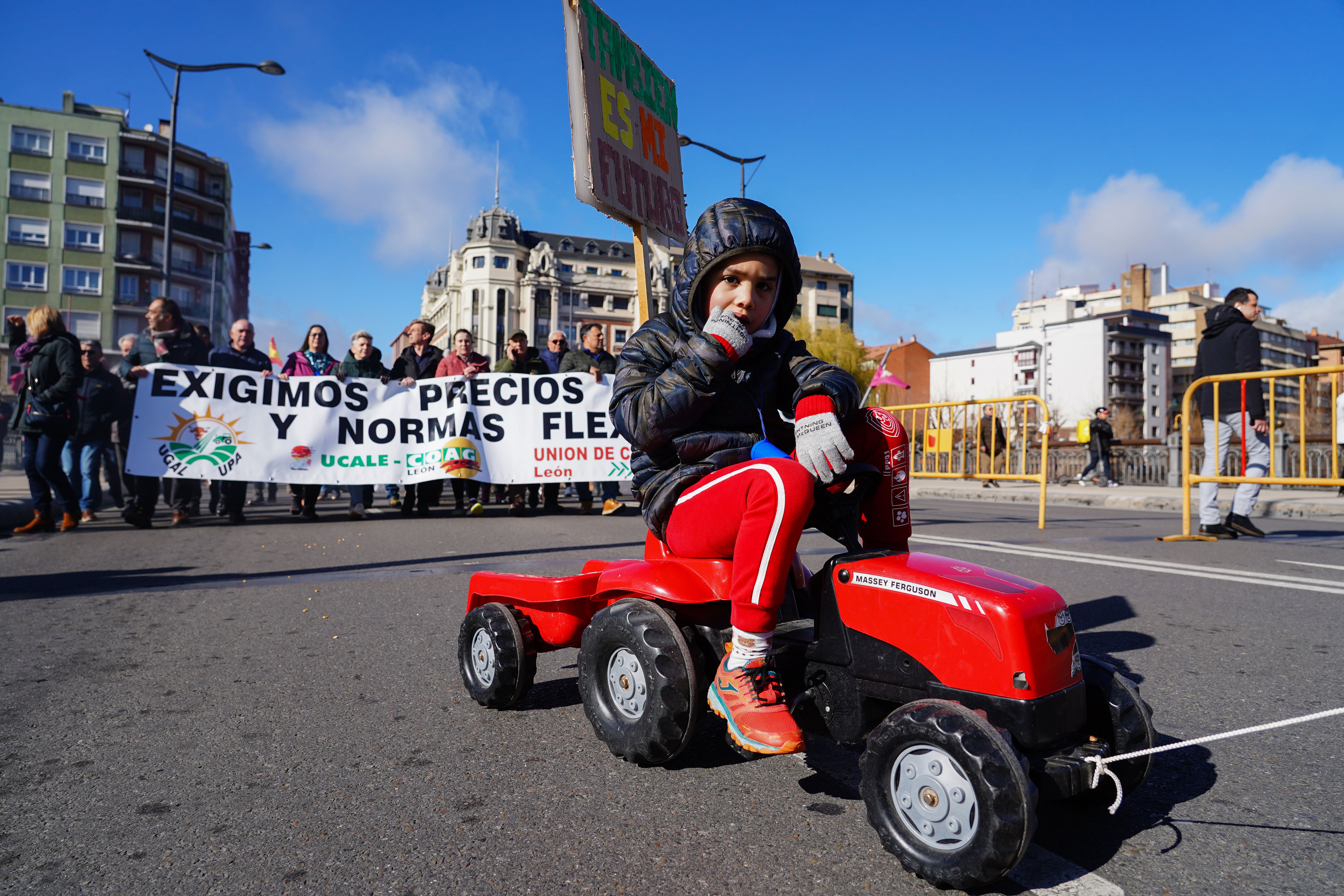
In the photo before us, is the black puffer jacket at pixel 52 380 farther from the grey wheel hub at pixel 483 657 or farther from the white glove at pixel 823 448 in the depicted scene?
the white glove at pixel 823 448

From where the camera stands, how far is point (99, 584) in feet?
17.8

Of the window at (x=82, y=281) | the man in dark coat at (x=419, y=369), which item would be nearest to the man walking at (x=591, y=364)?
the man in dark coat at (x=419, y=369)

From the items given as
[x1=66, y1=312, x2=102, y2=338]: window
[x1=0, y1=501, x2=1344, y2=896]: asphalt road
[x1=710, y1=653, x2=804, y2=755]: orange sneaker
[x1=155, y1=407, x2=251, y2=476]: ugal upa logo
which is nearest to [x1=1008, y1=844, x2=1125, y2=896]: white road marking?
[x1=0, y1=501, x2=1344, y2=896]: asphalt road

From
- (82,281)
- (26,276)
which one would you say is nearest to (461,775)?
(82,281)

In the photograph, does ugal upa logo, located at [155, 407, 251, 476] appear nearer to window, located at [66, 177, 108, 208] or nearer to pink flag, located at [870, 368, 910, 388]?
pink flag, located at [870, 368, 910, 388]

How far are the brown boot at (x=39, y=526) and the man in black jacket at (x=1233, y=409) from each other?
37.3 feet

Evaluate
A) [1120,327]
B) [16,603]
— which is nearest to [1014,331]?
[1120,327]

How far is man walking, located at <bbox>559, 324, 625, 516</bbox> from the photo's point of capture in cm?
1091

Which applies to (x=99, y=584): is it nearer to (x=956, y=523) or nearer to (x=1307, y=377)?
(x=956, y=523)

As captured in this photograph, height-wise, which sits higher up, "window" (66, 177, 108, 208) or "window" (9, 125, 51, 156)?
"window" (9, 125, 51, 156)

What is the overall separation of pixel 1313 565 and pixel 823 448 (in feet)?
19.9

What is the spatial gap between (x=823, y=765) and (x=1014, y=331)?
122 m

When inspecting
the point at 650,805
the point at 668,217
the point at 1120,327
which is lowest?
the point at 650,805

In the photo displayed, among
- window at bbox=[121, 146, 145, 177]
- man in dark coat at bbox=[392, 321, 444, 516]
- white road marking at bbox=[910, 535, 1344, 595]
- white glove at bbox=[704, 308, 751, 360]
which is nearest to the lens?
white glove at bbox=[704, 308, 751, 360]
